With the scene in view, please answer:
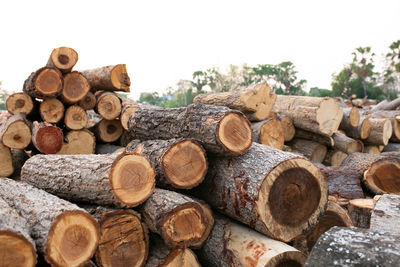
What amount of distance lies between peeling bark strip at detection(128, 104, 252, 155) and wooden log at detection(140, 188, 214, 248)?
0.59 m

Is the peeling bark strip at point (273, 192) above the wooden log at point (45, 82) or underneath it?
underneath

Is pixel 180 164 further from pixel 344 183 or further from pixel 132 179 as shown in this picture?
pixel 344 183

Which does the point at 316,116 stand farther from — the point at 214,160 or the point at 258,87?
the point at 214,160

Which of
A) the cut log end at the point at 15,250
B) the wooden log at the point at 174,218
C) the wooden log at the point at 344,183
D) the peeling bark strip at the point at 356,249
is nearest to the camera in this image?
the peeling bark strip at the point at 356,249

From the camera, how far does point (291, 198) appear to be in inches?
106

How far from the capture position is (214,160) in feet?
10.2

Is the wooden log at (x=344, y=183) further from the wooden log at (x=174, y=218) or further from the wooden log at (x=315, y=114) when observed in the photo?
the wooden log at (x=174, y=218)

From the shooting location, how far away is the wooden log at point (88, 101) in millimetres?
5523

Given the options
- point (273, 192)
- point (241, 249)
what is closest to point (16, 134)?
point (241, 249)

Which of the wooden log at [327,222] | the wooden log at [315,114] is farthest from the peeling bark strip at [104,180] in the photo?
the wooden log at [315,114]

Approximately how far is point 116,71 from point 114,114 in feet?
2.52

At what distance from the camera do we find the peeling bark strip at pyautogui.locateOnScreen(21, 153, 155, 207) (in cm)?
238

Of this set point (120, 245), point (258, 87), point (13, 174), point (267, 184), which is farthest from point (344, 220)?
point (13, 174)

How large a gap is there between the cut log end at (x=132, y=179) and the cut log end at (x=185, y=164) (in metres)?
0.23
